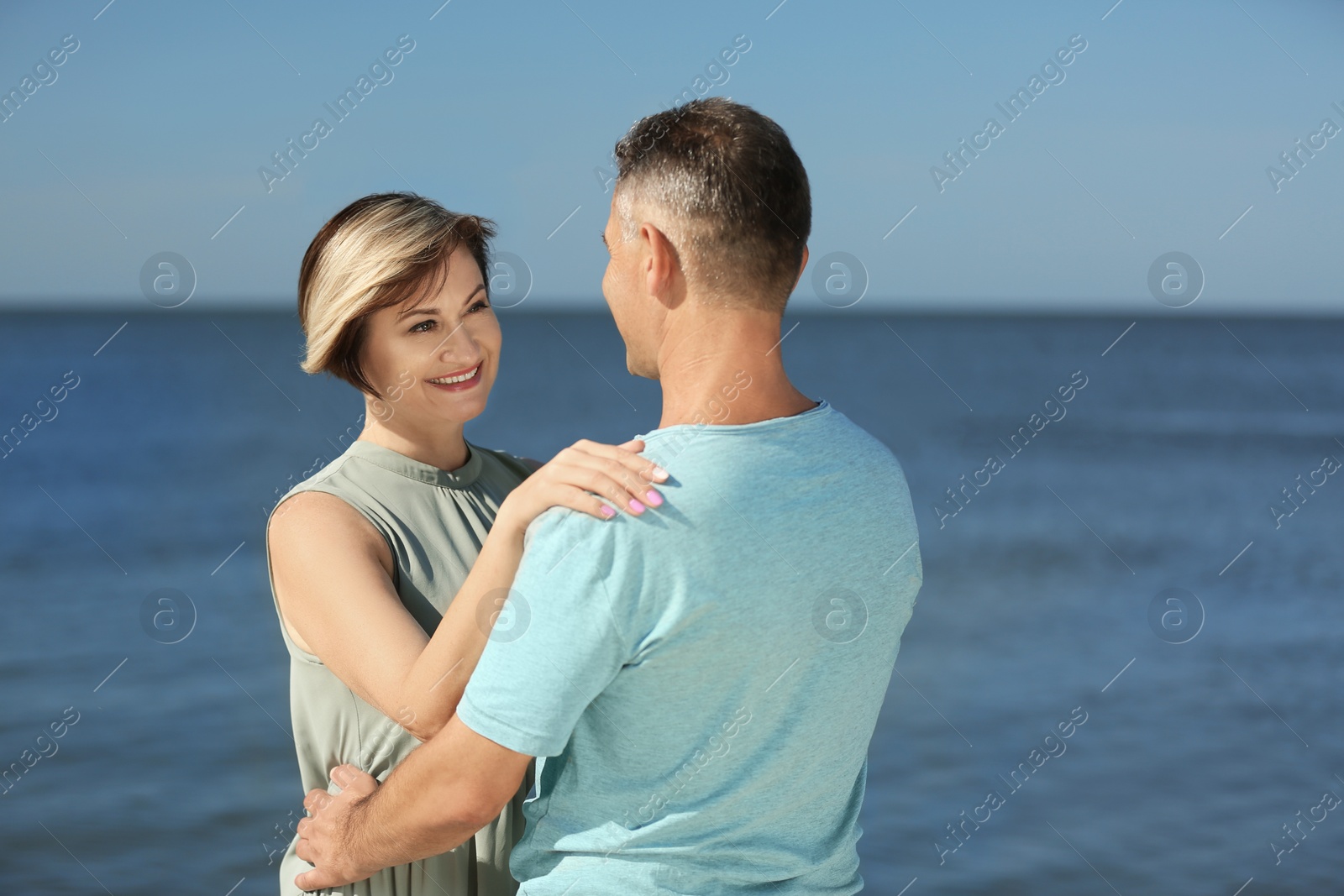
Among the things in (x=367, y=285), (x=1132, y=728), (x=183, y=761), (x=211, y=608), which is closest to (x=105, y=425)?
(x=211, y=608)

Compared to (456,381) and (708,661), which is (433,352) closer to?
(456,381)

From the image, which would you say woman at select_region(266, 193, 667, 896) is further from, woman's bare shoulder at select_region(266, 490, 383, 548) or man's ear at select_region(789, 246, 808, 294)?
man's ear at select_region(789, 246, 808, 294)

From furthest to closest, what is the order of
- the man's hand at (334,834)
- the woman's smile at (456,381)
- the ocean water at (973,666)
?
1. the ocean water at (973,666)
2. the woman's smile at (456,381)
3. the man's hand at (334,834)

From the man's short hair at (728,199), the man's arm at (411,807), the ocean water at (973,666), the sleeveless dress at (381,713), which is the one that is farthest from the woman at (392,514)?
the ocean water at (973,666)

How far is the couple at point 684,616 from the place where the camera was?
1469 mm

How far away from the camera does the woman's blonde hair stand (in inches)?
91.6

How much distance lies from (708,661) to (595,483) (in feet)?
0.91

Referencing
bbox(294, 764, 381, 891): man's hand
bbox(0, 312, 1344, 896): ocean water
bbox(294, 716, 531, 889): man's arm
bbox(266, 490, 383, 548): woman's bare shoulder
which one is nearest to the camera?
bbox(294, 716, 531, 889): man's arm

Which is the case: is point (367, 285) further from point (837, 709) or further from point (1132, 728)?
point (1132, 728)

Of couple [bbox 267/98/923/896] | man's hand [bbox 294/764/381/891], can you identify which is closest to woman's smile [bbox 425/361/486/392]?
couple [bbox 267/98/923/896]

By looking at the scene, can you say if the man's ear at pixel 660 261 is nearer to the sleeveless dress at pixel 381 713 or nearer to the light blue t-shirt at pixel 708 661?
the light blue t-shirt at pixel 708 661

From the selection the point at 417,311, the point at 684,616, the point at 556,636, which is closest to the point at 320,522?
the point at 417,311

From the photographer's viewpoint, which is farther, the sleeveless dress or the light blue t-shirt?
the sleeveless dress

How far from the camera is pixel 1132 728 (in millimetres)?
7191
